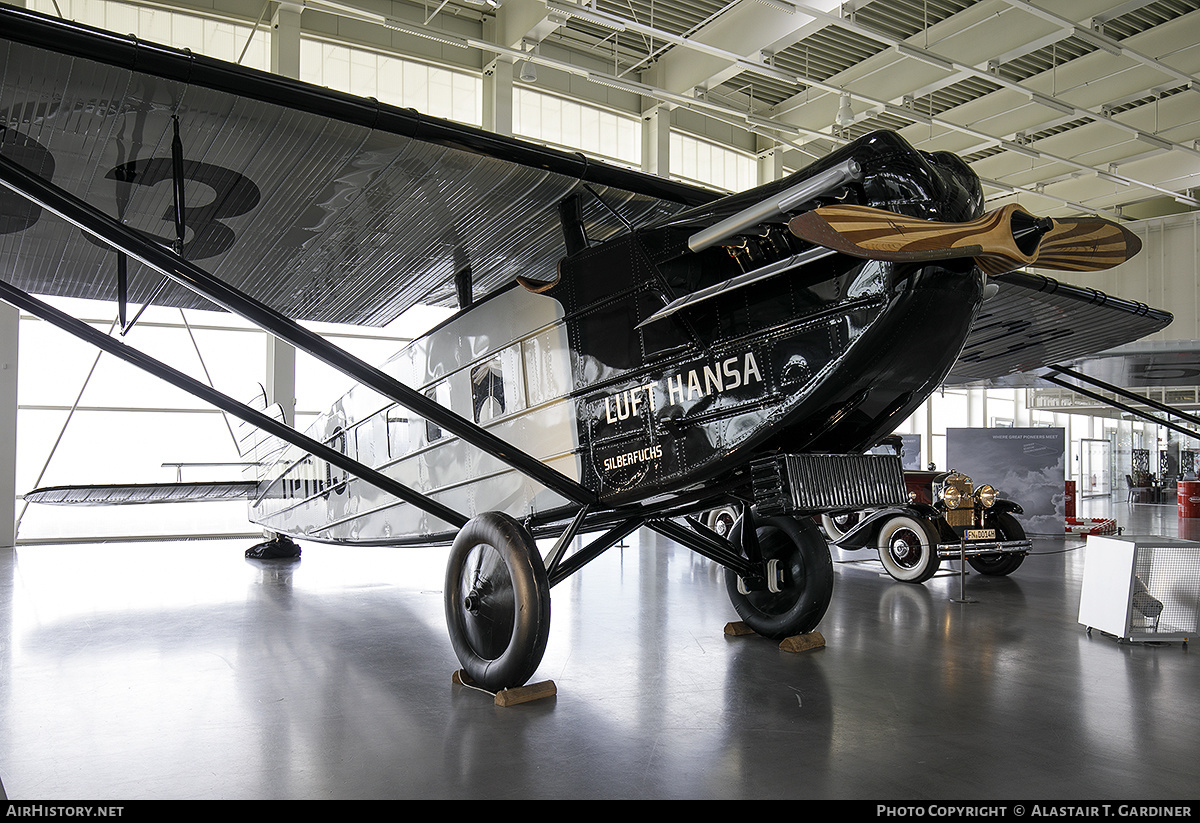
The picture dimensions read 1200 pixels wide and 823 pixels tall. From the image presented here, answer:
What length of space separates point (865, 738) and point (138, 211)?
5371 millimetres

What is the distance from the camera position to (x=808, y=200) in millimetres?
3316

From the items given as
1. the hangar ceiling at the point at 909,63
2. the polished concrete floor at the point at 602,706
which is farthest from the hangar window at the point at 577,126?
the polished concrete floor at the point at 602,706

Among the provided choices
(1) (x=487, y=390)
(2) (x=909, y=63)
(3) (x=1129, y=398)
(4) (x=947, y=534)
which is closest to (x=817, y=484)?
(1) (x=487, y=390)

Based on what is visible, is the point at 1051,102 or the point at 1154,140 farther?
the point at 1154,140

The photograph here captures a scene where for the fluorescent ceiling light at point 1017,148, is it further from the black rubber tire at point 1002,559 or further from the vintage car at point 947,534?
the black rubber tire at point 1002,559

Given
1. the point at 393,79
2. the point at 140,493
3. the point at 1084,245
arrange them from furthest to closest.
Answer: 1. the point at 393,79
2. the point at 140,493
3. the point at 1084,245

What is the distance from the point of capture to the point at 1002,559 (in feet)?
30.6

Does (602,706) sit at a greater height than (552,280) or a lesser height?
lesser

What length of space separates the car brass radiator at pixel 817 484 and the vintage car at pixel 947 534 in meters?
4.57

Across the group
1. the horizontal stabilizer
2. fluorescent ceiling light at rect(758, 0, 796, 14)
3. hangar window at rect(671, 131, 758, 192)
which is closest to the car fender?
fluorescent ceiling light at rect(758, 0, 796, 14)

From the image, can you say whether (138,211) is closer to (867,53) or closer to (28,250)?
(28,250)

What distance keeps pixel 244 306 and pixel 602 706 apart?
2.73m

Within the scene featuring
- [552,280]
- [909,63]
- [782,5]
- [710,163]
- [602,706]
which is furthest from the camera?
[710,163]

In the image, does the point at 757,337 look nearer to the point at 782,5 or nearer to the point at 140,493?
the point at 782,5
